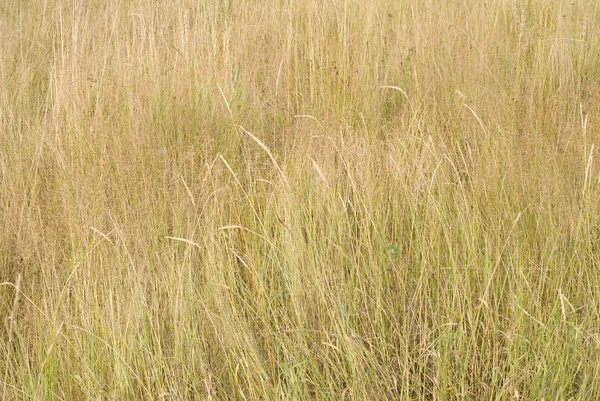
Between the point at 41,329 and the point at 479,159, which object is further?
the point at 479,159

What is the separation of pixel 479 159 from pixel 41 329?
127 centimetres

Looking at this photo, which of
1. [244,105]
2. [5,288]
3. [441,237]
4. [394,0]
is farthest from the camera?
[394,0]

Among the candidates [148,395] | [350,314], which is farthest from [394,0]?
[148,395]

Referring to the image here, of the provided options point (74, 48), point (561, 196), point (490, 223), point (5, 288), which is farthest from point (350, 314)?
point (74, 48)

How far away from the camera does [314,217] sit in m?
1.86

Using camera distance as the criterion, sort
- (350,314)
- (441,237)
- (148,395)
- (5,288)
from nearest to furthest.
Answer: (148,395) < (350,314) < (441,237) < (5,288)

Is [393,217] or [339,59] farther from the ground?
[339,59]

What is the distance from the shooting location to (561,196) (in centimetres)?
184

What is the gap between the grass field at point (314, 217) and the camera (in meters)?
Result: 1.51

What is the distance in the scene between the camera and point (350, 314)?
1592 mm

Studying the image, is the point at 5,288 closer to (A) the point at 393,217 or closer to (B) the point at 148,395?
(B) the point at 148,395

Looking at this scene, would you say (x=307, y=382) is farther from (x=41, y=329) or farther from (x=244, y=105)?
(x=244, y=105)

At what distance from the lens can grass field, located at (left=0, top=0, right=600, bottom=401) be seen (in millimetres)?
1513

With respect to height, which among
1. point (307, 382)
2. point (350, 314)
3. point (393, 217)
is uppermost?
point (393, 217)
